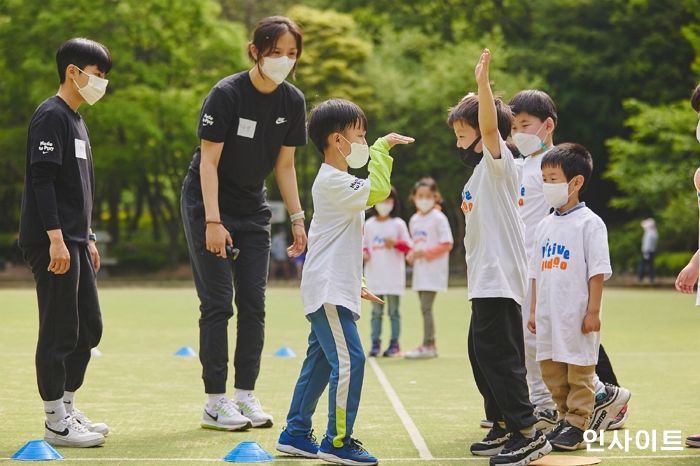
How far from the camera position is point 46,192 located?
576cm

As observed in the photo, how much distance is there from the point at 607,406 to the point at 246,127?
2556mm

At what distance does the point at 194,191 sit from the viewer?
663 centimetres

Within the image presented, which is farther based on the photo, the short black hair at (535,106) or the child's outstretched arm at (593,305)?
the short black hair at (535,106)

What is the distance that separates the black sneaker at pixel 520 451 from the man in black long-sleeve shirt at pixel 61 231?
6.82ft

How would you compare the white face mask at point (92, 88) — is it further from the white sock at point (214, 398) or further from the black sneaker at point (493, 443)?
the black sneaker at point (493, 443)

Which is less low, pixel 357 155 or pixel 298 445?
pixel 357 155

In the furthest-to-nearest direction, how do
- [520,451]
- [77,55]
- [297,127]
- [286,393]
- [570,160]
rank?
[286,393]
[297,127]
[77,55]
[570,160]
[520,451]

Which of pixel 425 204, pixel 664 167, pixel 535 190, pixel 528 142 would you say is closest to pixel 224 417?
pixel 535 190

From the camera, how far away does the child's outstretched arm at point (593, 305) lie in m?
5.71

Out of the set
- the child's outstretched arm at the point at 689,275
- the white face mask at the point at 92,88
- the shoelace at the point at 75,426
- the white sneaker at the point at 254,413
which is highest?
the white face mask at the point at 92,88

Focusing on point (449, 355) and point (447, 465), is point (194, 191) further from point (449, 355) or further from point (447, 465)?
point (449, 355)

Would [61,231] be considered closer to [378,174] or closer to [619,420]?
[378,174]

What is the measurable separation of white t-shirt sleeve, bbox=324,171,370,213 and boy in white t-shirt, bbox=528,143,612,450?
1115 mm

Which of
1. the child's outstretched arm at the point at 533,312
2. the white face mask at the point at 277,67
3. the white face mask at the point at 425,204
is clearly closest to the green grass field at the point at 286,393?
the child's outstretched arm at the point at 533,312
